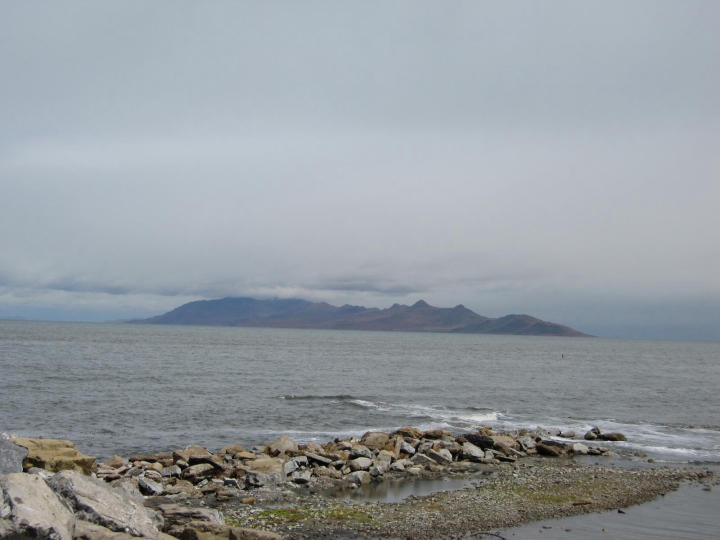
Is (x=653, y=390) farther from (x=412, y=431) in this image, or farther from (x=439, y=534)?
(x=439, y=534)

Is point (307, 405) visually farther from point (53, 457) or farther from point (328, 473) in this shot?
point (53, 457)

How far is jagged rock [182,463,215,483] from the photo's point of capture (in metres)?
22.2

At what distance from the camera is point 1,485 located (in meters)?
11.6

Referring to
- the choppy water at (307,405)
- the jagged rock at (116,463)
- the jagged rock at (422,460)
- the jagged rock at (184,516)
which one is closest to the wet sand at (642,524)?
the jagged rock at (184,516)

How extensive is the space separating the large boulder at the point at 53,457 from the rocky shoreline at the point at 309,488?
43mm

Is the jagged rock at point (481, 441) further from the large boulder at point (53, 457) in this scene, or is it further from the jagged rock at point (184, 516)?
the large boulder at point (53, 457)

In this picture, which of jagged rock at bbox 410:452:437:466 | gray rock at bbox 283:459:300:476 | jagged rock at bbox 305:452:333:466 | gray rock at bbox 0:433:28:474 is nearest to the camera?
gray rock at bbox 0:433:28:474

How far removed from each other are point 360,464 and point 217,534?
10851 millimetres

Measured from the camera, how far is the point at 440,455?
27109mm

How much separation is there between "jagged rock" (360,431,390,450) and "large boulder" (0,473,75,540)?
17867 millimetres

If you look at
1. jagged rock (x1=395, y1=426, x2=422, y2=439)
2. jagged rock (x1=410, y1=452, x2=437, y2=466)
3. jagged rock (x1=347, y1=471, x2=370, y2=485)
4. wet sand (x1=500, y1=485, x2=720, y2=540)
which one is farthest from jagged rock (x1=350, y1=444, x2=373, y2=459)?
wet sand (x1=500, y1=485, x2=720, y2=540)

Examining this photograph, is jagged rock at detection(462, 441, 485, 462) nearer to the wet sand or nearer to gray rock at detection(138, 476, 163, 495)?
the wet sand

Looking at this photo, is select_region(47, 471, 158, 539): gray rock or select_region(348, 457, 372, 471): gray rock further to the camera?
→ select_region(348, 457, 372, 471): gray rock

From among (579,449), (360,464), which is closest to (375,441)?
(360,464)
